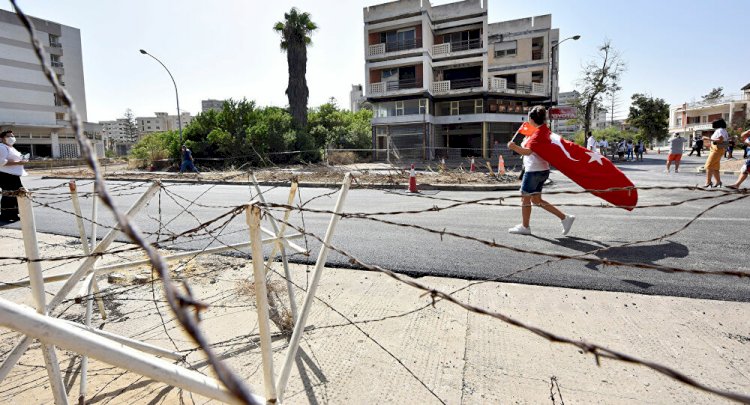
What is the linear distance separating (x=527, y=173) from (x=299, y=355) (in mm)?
4268

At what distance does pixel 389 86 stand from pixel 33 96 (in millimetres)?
47165

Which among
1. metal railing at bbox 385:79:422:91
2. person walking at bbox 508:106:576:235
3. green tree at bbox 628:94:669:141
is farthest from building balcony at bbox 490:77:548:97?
person walking at bbox 508:106:576:235

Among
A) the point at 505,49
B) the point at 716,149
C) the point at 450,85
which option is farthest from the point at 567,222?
the point at 505,49

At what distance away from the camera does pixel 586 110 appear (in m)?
33.5

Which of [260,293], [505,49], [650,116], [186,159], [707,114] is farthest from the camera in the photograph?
[707,114]

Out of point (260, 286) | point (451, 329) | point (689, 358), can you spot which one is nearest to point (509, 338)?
point (451, 329)

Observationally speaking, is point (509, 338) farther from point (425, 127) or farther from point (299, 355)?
point (425, 127)

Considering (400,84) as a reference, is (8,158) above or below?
below

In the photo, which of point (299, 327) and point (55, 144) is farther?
point (55, 144)

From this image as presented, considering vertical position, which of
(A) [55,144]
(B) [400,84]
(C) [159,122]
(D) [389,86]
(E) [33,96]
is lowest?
(A) [55,144]

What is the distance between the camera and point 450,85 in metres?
33.0

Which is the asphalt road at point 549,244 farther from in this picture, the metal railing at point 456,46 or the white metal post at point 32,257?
the metal railing at point 456,46

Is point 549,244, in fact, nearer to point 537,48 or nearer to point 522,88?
point 522,88

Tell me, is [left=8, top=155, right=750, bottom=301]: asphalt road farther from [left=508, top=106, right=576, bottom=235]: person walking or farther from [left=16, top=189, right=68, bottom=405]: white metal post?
[left=16, top=189, right=68, bottom=405]: white metal post
